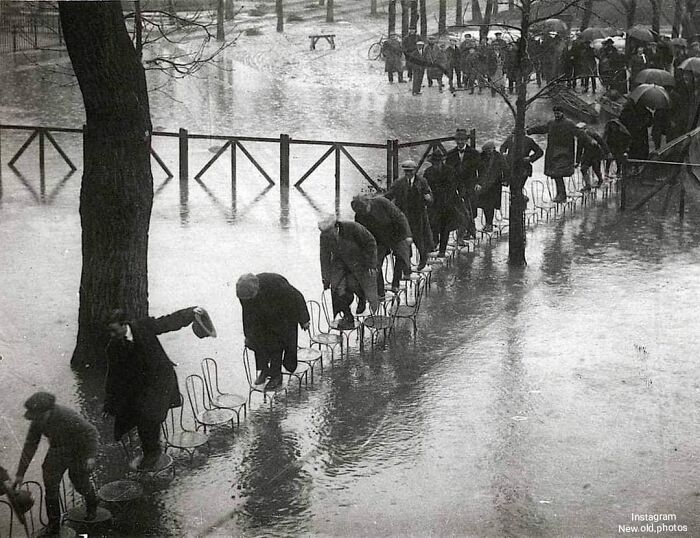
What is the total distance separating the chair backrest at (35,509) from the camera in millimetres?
7043

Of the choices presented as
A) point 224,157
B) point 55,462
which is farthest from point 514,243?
point 224,157

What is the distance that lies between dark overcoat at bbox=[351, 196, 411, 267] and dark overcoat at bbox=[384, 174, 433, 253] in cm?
85

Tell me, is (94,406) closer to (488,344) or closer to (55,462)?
(55,462)

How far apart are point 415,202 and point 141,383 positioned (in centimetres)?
597

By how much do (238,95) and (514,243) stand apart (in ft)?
54.3

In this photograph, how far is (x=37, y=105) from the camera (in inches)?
986

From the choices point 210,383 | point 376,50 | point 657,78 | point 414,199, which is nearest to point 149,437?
point 210,383

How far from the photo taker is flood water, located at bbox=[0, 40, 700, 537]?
24.0 feet

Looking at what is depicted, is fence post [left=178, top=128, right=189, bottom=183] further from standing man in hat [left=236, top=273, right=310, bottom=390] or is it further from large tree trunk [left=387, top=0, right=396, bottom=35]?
standing man in hat [left=236, top=273, right=310, bottom=390]

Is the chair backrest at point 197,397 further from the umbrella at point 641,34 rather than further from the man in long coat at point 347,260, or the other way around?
the umbrella at point 641,34

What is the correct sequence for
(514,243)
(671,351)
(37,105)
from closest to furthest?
(671,351), (514,243), (37,105)

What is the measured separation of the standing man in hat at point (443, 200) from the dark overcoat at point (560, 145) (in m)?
3.52

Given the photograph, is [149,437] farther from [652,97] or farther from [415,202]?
[652,97]

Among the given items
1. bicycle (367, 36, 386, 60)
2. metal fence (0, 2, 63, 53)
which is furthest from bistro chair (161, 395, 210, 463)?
bicycle (367, 36, 386, 60)
